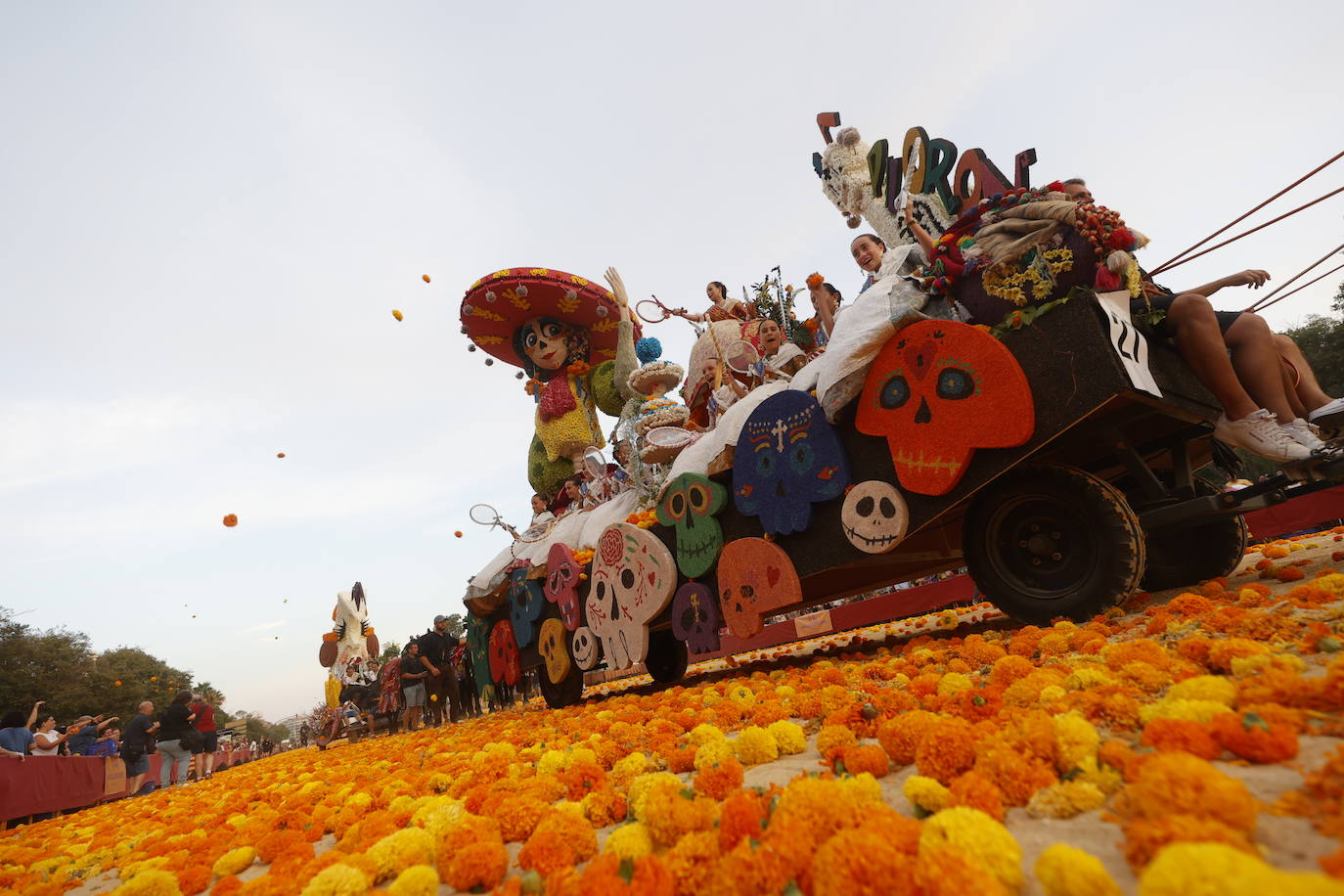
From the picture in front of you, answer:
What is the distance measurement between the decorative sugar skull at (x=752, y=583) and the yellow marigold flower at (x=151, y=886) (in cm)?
301

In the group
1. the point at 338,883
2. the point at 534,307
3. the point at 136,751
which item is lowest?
the point at 338,883

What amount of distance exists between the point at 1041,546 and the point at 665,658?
424cm

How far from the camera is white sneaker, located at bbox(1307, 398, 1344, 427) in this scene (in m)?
2.93

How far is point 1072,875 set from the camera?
2.89 ft

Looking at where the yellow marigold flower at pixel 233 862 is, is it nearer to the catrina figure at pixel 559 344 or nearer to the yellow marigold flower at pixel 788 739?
the yellow marigold flower at pixel 788 739

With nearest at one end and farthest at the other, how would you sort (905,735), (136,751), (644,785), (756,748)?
(905,735) → (644,785) → (756,748) → (136,751)

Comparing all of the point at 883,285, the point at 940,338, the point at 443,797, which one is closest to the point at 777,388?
the point at 883,285

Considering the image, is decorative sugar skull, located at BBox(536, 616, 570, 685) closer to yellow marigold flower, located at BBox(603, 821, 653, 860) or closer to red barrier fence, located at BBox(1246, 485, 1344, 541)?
yellow marigold flower, located at BBox(603, 821, 653, 860)

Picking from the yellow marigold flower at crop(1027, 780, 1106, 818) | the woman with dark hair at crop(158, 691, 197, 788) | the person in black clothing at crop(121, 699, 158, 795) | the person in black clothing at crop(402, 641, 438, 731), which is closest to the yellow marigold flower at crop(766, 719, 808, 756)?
the yellow marigold flower at crop(1027, 780, 1106, 818)

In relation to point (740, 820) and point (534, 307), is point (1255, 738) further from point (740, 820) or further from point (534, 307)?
point (534, 307)

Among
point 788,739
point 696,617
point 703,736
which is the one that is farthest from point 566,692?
point 788,739

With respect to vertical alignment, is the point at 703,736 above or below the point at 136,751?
below

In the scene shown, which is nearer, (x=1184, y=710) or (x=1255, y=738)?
(x=1255, y=738)

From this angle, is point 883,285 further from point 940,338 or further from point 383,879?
point 383,879
